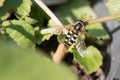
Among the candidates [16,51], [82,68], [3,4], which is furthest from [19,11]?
[16,51]

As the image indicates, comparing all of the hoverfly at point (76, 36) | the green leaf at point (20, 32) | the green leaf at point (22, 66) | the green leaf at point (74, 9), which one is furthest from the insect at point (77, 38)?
the green leaf at point (22, 66)

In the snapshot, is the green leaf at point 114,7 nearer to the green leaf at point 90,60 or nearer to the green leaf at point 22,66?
the green leaf at point 90,60

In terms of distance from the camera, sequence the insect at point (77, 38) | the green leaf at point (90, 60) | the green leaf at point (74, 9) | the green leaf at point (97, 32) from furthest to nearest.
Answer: the green leaf at point (74, 9) → the green leaf at point (97, 32) → the green leaf at point (90, 60) → the insect at point (77, 38)

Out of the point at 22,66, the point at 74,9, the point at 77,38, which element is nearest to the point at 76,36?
the point at 77,38

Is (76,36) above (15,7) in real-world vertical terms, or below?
below

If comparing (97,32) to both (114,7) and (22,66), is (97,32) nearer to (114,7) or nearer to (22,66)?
(114,7)

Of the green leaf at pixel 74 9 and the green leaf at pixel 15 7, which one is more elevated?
the green leaf at pixel 74 9

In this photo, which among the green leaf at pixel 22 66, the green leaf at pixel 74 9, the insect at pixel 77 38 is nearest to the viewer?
the green leaf at pixel 22 66
